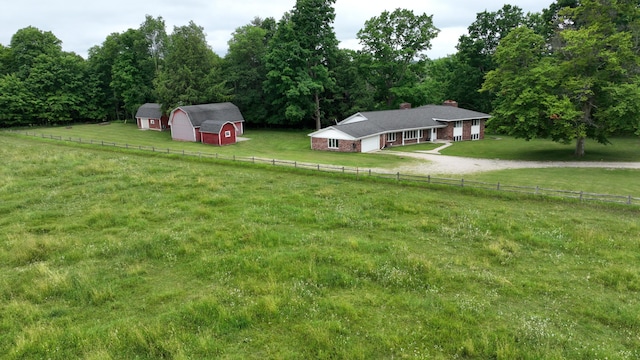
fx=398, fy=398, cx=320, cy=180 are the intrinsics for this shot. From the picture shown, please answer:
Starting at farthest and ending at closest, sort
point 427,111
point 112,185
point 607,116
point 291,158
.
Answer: point 427,111
point 291,158
point 607,116
point 112,185

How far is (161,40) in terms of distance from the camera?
2820 inches

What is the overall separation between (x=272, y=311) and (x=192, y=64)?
56.1 metres

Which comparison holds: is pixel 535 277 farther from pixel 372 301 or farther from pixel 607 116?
pixel 607 116

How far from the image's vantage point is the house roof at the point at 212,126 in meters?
49.6

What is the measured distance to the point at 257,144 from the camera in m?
50.4

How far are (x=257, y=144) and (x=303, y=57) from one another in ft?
50.3

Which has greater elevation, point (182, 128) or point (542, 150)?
point (182, 128)

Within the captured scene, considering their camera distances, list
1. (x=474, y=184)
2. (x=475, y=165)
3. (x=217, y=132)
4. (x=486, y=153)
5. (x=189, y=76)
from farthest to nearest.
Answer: (x=189, y=76), (x=217, y=132), (x=486, y=153), (x=475, y=165), (x=474, y=184)

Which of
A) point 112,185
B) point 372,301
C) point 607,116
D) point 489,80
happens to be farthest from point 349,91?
point 372,301

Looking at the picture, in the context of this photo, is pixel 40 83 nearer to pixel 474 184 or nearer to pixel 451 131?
pixel 451 131

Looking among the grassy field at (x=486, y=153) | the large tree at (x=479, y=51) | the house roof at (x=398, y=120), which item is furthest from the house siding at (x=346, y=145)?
the large tree at (x=479, y=51)

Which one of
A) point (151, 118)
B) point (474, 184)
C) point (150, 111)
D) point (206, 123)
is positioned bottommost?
A: point (474, 184)

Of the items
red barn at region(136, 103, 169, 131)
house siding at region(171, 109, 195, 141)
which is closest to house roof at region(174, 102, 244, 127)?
house siding at region(171, 109, 195, 141)

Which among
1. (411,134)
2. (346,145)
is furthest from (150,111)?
(411,134)
